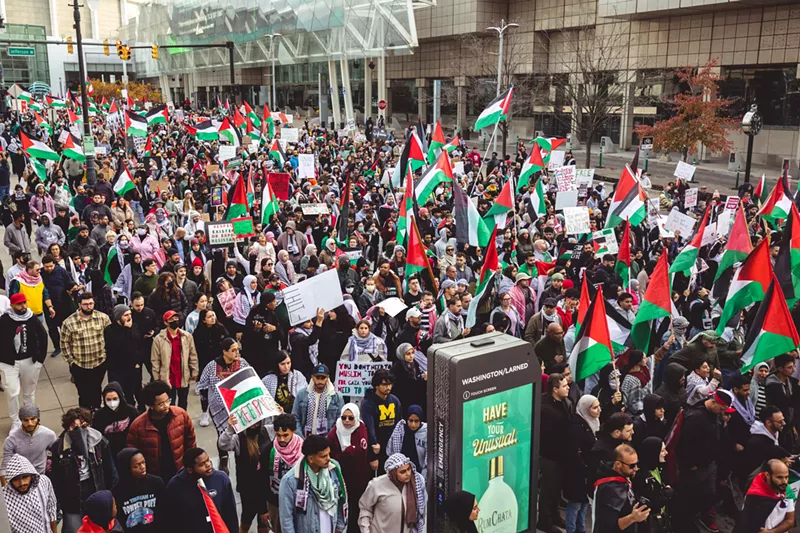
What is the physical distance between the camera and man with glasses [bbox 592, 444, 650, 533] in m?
5.19

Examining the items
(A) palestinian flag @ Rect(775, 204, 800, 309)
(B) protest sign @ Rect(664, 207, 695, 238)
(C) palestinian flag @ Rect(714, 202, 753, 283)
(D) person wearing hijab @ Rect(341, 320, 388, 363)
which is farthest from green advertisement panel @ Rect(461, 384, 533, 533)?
(B) protest sign @ Rect(664, 207, 695, 238)

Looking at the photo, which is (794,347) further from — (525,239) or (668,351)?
(525,239)

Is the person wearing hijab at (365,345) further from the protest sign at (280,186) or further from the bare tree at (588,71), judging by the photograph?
the bare tree at (588,71)

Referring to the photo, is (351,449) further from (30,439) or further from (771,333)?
(771,333)

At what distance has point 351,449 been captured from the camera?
595 centimetres

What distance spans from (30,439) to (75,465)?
53 cm

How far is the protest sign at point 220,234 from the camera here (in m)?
12.0

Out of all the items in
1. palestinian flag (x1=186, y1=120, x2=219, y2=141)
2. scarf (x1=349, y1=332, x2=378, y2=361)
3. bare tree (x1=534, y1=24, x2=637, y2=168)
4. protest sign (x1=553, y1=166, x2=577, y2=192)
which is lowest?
scarf (x1=349, y1=332, x2=378, y2=361)

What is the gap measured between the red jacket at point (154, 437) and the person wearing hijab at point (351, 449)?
1.26 meters

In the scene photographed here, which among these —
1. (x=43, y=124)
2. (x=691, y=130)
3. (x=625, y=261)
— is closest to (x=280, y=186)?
(x=625, y=261)

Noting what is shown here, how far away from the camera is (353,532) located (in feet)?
20.4

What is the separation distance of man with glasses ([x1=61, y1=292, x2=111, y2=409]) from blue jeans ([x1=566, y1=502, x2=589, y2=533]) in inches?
197

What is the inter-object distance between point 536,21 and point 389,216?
3791 cm

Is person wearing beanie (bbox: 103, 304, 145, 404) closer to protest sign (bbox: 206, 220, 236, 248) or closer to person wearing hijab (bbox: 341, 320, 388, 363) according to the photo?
person wearing hijab (bbox: 341, 320, 388, 363)
